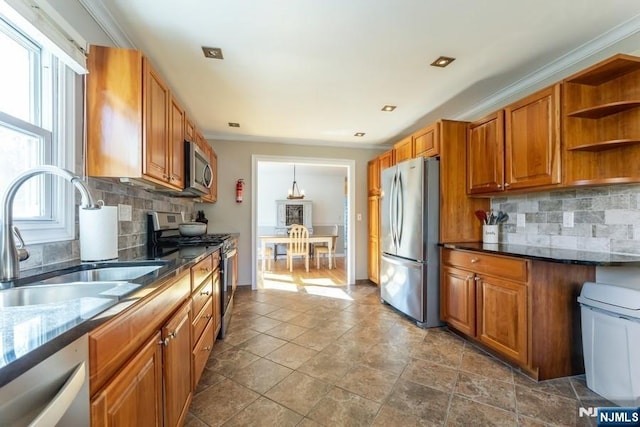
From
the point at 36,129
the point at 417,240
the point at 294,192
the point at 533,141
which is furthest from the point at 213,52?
the point at 294,192

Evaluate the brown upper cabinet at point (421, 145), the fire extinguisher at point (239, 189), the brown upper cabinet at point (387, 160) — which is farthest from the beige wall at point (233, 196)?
the brown upper cabinet at point (421, 145)

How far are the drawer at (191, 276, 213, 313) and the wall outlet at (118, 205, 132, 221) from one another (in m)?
0.74

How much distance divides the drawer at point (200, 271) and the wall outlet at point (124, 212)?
660 millimetres

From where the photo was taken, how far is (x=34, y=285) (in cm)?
103

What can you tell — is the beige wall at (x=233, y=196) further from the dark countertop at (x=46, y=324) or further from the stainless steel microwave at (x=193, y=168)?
the dark countertop at (x=46, y=324)

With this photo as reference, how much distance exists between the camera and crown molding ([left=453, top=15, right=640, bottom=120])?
1.89 metres

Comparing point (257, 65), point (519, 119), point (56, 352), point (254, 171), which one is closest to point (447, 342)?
point (519, 119)

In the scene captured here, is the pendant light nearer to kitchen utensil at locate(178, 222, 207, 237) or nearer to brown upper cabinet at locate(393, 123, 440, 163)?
brown upper cabinet at locate(393, 123, 440, 163)

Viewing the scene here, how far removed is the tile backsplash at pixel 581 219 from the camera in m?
1.89

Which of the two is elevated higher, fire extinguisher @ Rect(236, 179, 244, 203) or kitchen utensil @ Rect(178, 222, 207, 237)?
fire extinguisher @ Rect(236, 179, 244, 203)

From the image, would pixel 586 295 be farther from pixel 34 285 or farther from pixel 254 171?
pixel 254 171

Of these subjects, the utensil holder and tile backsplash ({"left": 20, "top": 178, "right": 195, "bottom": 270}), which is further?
the utensil holder

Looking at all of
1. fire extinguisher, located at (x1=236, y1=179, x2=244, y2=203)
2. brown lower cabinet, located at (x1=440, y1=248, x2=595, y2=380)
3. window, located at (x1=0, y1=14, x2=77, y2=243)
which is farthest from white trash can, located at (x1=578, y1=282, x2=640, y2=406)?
fire extinguisher, located at (x1=236, y1=179, x2=244, y2=203)

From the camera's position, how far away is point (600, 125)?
2014 mm
